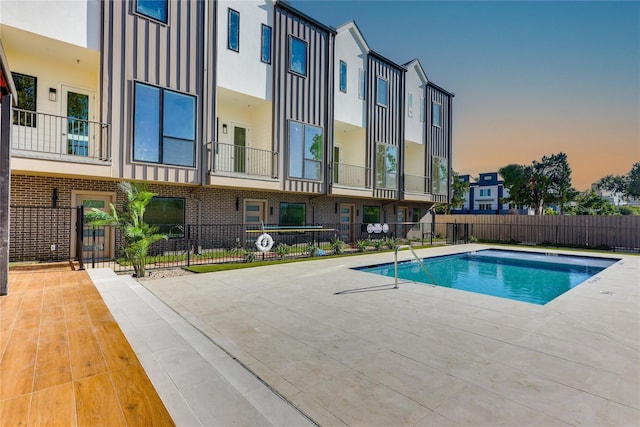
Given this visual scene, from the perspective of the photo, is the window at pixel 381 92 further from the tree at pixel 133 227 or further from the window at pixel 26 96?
the window at pixel 26 96

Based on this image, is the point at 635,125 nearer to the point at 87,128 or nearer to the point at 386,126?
the point at 386,126

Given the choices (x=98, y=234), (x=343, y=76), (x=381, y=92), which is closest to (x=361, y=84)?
(x=343, y=76)

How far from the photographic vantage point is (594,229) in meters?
17.4

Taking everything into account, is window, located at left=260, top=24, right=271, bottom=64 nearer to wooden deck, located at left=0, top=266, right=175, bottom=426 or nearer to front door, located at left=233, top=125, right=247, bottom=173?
front door, located at left=233, top=125, right=247, bottom=173

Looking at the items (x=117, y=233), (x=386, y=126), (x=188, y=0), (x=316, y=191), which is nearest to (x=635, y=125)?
(x=386, y=126)

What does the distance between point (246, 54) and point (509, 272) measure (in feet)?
41.7

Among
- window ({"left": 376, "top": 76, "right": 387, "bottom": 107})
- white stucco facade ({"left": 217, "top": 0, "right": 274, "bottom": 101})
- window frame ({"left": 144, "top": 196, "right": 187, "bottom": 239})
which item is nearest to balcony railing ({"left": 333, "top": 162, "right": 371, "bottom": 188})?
window ({"left": 376, "top": 76, "right": 387, "bottom": 107})

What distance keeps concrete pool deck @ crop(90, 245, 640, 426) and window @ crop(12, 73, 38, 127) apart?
669cm

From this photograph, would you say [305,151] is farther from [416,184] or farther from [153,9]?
[416,184]

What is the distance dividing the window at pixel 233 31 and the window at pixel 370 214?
10579 mm

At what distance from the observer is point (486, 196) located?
51.7 metres

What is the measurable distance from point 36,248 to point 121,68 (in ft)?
19.5

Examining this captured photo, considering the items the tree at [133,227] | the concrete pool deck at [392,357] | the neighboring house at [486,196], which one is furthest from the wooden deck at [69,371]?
the neighboring house at [486,196]

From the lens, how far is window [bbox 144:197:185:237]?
1097cm
